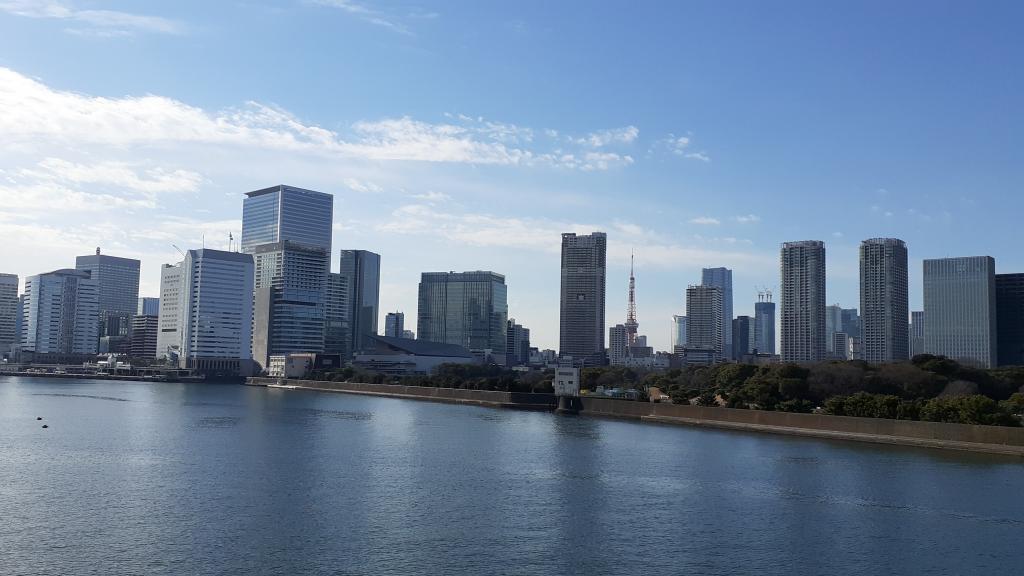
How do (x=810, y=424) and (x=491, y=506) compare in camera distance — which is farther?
(x=810, y=424)

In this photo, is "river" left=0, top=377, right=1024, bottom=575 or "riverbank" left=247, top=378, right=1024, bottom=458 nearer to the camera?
"river" left=0, top=377, right=1024, bottom=575

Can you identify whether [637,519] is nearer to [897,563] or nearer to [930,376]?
[897,563]

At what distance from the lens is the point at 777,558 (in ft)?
107

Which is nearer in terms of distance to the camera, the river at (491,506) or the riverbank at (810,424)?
the river at (491,506)

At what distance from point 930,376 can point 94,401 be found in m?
106

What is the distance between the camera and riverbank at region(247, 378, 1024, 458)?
64625mm

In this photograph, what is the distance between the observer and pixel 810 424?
7862 cm

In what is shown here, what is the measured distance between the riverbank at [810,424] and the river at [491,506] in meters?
2.18

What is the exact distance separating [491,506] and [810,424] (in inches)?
1837

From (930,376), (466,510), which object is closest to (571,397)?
(930,376)

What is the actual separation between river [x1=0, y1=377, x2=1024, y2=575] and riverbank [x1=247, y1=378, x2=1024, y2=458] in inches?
85.9

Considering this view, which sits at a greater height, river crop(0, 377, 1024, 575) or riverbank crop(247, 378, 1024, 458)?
riverbank crop(247, 378, 1024, 458)

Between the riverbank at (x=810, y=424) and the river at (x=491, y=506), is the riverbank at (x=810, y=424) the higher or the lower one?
the higher one

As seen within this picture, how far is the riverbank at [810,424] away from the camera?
212ft
